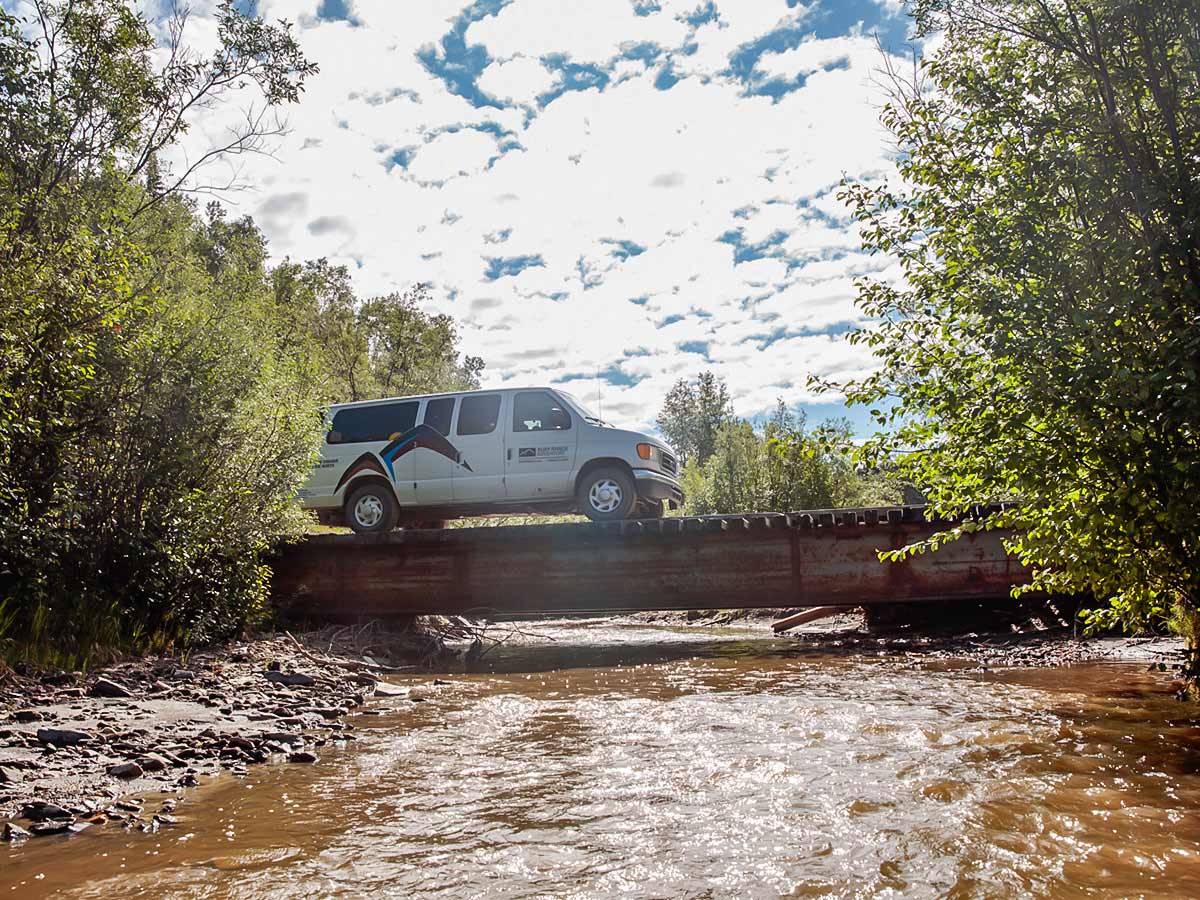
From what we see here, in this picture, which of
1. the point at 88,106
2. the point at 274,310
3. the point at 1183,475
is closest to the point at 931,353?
the point at 1183,475

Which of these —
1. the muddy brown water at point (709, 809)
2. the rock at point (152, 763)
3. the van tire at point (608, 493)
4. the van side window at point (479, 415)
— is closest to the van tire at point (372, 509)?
the van side window at point (479, 415)

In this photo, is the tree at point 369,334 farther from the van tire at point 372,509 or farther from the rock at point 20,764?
the rock at point 20,764

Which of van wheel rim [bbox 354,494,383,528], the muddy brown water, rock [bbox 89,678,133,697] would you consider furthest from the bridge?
rock [bbox 89,678,133,697]

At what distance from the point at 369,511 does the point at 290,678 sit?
4.40 m

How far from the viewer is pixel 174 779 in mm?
5684

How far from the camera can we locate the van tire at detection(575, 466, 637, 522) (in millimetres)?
12562

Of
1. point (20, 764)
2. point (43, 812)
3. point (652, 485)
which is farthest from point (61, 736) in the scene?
point (652, 485)

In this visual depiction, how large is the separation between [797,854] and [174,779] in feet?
13.6

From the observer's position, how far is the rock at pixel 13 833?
4418mm

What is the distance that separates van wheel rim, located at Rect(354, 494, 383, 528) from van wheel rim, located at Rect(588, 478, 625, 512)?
3.68 metres

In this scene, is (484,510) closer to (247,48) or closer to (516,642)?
(516,642)

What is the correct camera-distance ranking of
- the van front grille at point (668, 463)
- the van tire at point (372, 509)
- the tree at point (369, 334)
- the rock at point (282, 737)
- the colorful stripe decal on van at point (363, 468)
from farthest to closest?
the tree at point (369, 334), the van tire at point (372, 509), the colorful stripe decal on van at point (363, 468), the van front grille at point (668, 463), the rock at point (282, 737)

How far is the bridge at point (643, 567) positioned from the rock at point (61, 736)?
7.32 m

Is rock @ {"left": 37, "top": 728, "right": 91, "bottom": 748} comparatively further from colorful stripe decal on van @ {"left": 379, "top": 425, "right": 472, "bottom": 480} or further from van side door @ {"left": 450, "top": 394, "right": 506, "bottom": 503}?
colorful stripe decal on van @ {"left": 379, "top": 425, "right": 472, "bottom": 480}
